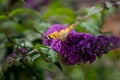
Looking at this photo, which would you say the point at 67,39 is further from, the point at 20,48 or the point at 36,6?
the point at 36,6

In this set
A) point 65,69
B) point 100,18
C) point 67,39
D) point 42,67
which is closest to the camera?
point 67,39

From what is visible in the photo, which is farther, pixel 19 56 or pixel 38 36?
pixel 38 36

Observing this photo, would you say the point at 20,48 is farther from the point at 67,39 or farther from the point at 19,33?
the point at 19,33

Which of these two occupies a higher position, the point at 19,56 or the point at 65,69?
the point at 19,56

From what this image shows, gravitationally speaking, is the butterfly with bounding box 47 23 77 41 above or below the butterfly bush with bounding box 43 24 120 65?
above

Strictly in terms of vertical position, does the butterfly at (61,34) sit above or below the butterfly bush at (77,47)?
above

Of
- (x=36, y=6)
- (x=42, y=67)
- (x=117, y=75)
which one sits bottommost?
(x=117, y=75)

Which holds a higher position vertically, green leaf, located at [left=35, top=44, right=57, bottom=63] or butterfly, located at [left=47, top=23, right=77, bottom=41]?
butterfly, located at [left=47, top=23, right=77, bottom=41]

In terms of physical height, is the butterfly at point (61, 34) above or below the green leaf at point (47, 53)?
above

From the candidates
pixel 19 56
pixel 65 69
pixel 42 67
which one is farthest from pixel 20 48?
pixel 65 69

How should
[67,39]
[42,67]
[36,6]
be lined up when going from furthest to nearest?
1. [36,6]
2. [42,67]
3. [67,39]
